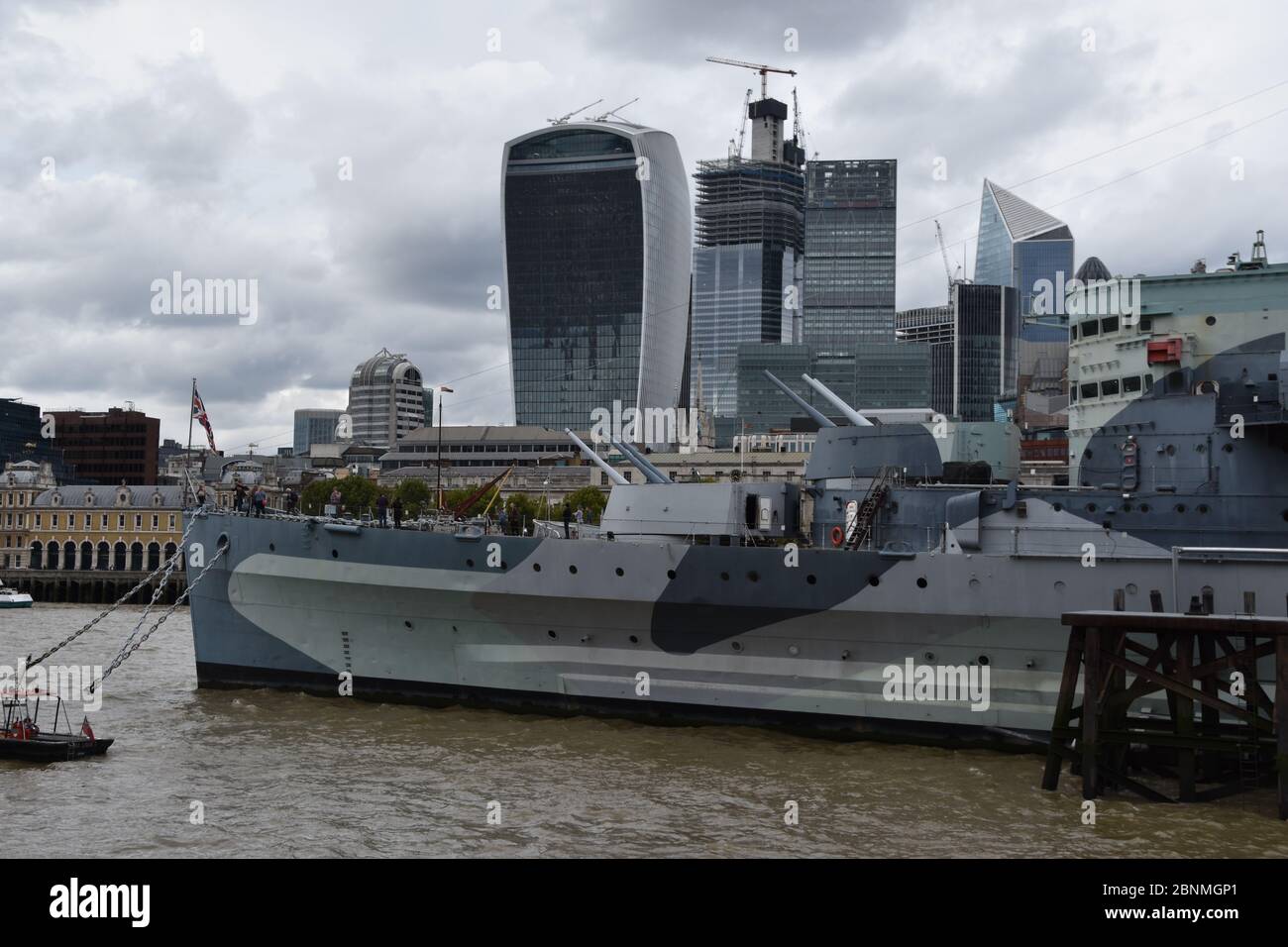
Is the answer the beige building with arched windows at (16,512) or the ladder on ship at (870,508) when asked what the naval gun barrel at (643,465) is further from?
the beige building with arched windows at (16,512)

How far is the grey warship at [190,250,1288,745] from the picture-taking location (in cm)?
1881

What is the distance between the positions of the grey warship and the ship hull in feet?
0.13

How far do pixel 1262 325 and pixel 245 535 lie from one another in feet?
63.8

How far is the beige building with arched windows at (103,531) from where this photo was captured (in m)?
76.4

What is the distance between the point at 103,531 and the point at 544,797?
70.0 m

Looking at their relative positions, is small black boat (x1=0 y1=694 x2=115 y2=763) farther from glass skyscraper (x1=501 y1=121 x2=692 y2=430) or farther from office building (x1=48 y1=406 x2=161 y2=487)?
glass skyscraper (x1=501 y1=121 x2=692 y2=430)

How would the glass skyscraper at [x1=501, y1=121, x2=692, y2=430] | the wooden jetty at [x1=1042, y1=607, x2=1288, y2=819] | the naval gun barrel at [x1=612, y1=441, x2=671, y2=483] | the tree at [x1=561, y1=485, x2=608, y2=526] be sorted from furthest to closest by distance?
the glass skyscraper at [x1=501, y1=121, x2=692, y2=430]
the tree at [x1=561, y1=485, x2=608, y2=526]
the naval gun barrel at [x1=612, y1=441, x2=671, y2=483]
the wooden jetty at [x1=1042, y1=607, x2=1288, y2=819]

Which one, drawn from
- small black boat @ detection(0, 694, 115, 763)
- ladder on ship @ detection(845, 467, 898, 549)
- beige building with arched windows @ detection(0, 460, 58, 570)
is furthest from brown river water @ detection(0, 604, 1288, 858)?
beige building with arched windows @ detection(0, 460, 58, 570)

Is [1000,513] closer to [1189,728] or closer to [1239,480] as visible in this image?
[1239,480]

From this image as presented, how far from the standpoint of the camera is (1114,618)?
1529cm

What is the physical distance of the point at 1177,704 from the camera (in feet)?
51.8

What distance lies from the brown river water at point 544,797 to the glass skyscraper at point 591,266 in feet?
437

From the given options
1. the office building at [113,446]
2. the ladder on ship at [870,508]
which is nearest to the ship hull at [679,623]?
the ladder on ship at [870,508]
